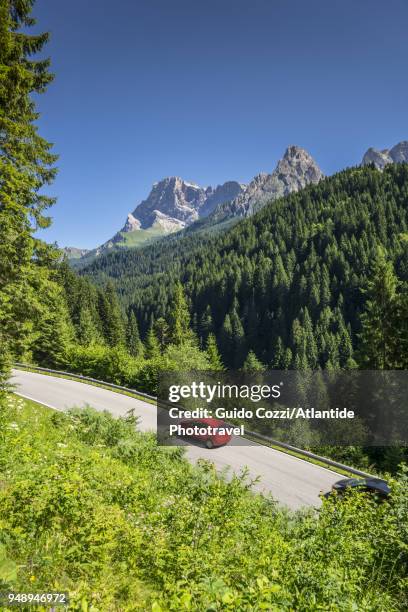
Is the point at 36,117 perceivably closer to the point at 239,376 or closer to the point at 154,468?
the point at 154,468

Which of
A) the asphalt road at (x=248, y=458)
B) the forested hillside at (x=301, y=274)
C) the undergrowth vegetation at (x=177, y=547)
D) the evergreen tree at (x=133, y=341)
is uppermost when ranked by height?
the forested hillside at (x=301, y=274)

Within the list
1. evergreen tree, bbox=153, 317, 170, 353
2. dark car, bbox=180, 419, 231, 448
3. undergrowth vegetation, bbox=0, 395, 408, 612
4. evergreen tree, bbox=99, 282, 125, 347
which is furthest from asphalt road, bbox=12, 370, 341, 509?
evergreen tree, bbox=153, 317, 170, 353

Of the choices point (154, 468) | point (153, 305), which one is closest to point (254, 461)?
point (154, 468)

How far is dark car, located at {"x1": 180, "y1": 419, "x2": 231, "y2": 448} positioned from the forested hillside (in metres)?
80.7

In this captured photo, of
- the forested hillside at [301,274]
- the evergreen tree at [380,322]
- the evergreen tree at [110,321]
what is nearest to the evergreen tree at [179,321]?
the evergreen tree at [110,321]

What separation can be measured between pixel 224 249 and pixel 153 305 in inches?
2232

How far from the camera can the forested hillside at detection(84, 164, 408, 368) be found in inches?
4552

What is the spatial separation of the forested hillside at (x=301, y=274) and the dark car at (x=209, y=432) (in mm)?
80685

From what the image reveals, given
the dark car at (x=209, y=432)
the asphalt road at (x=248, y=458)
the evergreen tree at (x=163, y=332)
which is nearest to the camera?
the asphalt road at (x=248, y=458)

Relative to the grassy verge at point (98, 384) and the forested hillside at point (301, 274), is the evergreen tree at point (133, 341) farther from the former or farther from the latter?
the grassy verge at point (98, 384)

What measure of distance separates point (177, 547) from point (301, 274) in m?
143

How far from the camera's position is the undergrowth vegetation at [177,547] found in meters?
3.43

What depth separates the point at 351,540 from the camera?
16.0 feet

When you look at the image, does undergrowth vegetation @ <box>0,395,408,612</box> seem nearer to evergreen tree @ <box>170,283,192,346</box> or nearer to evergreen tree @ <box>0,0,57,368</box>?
evergreen tree @ <box>0,0,57,368</box>
